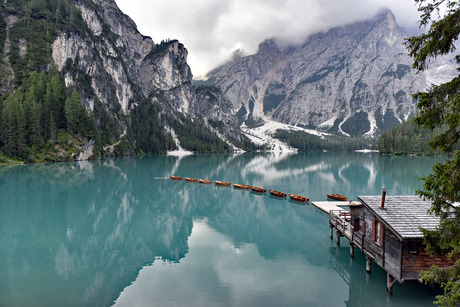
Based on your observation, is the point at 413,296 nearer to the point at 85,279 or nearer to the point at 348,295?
the point at 348,295

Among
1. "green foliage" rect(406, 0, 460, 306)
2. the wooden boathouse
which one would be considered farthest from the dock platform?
"green foliage" rect(406, 0, 460, 306)

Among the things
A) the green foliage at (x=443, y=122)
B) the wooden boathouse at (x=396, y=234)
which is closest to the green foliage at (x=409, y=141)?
the wooden boathouse at (x=396, y=234)

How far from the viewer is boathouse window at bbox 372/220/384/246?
21.7m

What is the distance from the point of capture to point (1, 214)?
4397 cm

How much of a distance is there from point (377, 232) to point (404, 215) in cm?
252

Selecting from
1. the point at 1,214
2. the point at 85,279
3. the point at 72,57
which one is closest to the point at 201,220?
the point at 85,279

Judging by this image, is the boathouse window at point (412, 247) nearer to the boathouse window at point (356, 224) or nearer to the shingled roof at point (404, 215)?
the shingled roof at point (404, 215)

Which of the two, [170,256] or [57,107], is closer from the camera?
[170,256]

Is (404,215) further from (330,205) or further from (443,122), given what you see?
(330,205)

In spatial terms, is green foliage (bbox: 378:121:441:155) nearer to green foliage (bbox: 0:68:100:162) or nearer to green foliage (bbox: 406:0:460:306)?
green foliage (bbox: 0:68:100:162)

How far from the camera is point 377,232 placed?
74.5ft

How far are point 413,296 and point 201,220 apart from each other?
2993 centimetres

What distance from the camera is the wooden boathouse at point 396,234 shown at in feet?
63.5

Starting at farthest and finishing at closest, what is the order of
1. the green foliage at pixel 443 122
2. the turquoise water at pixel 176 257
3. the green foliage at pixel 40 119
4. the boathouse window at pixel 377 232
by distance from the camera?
1. the green foliage at pixel 40 119
2. the boathouse window at pixel 377 232
3. the turquoise water at pixel 176 257
4. the green foliage at pixel 443 122
